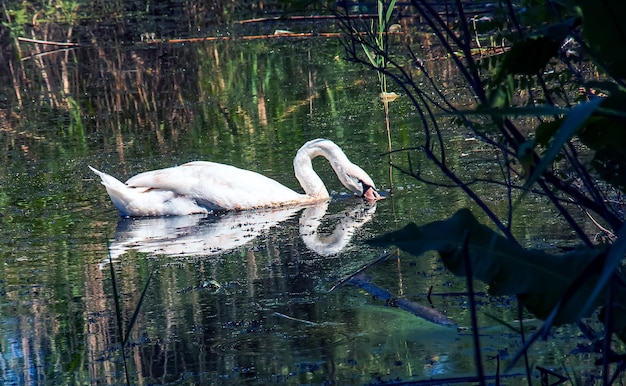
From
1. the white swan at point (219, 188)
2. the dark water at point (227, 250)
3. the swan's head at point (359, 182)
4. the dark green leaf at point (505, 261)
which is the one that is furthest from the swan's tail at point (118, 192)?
the dark green leaf at point (505, 261)

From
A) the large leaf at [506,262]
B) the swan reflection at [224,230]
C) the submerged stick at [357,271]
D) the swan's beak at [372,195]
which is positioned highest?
the large leaf at [506,262]

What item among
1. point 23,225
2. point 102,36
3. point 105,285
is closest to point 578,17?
point 105,285

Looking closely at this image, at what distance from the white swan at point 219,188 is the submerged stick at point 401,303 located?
2.27m

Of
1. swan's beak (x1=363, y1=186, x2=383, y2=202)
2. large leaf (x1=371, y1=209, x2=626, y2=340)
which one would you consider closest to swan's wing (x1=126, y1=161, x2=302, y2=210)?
swan's beak (x1=363, y1=186, x2=383, y2=202)

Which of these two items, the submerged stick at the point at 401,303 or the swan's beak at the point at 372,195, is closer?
the submerged stick at the point at 401,303

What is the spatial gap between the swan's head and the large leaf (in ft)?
16.1

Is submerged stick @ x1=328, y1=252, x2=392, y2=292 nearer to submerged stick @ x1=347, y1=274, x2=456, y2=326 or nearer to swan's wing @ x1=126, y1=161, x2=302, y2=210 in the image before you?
submerged stick @ x1=347, y1=274, x2=456, y2=326

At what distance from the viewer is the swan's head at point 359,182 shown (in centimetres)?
753

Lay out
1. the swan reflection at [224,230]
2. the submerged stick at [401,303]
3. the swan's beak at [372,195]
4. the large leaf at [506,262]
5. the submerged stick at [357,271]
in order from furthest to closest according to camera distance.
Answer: the swan's beak at [372,195] → the swan reflection at [224,230] → the submerged stick at [357,271] → the submerged stick at [401,303] → the large leaf at [506,262]

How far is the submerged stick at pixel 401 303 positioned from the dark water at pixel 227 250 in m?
0.04

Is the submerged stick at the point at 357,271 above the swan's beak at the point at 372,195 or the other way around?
above

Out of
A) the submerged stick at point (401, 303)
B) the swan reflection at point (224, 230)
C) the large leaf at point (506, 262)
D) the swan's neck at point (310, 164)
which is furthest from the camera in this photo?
the swan's neck at point (310, 164)

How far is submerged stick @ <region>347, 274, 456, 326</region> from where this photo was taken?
177 inches

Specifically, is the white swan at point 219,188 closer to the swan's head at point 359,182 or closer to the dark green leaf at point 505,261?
the swan's head at point 359,182
